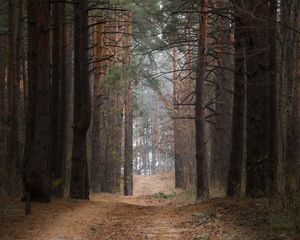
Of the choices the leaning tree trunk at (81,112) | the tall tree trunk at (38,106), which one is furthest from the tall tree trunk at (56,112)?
the tall tree trunk at (38,106)

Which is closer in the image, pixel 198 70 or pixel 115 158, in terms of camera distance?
pixel 198 70

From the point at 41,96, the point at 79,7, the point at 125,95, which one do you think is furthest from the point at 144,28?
the point at 41,96

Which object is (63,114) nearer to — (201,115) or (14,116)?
(14,116)

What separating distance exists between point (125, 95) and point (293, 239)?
22.9 meters

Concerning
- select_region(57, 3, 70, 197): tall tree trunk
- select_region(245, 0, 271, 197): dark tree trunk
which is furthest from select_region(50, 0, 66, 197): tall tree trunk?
select_region(245, 0, 271, 197): dark tree trunk

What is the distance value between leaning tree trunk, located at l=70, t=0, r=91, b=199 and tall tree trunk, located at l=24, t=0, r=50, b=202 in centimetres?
247

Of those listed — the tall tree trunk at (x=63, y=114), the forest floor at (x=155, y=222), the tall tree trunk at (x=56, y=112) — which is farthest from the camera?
the tall tree trunk at (x=63, y=114)

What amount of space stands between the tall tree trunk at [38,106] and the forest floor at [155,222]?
0.60 metres

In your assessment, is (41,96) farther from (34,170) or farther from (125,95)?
(125,95)

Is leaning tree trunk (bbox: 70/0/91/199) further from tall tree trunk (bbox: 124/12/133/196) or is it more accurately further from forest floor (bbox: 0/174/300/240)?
tall tree trunk (bbox: 124/12/133/196)

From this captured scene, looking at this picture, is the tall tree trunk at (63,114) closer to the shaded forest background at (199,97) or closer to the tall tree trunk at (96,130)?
the shaded forest background at (199,97)

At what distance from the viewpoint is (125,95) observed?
1136 inches

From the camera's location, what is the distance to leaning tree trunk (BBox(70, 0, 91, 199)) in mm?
14688

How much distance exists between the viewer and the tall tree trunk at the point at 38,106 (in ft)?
38.8
